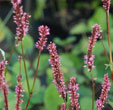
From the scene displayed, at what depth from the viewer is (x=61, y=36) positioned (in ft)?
8.13

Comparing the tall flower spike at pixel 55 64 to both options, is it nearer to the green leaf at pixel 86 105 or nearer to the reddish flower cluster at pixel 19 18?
the reddish flower cluster at pixel 19 18

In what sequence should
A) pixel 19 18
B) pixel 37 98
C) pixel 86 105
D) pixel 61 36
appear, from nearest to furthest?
1. pixel 19 18
2. pixel 86 105
3. pixel 37 98
4. pixel 61 36

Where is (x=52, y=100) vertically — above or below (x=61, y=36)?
below

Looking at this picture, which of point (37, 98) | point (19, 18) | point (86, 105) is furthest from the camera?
point (37, 98)

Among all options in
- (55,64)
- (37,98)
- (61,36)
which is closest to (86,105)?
(37,98)

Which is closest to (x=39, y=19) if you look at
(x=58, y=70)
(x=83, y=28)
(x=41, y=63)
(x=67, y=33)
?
(x=67, y=33)

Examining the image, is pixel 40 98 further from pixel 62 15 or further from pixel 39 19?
pixel 62 15

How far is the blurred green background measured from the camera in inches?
50.9

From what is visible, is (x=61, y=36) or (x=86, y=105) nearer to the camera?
(x=86, y=105)

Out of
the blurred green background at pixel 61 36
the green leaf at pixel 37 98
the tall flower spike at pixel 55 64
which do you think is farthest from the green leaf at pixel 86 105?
the tall flower spike at pixel 55 64

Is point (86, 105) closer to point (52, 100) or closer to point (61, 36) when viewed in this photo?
point (52, 100)

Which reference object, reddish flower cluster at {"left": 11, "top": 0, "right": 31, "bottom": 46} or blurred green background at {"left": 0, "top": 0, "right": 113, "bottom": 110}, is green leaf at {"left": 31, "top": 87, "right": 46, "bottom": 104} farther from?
reddish flower cluster at {"left": 11, "top": 0, "right": 31, "bottom": 46}

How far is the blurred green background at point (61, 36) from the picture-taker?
4.25 feet

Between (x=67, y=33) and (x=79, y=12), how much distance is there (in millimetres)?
414
